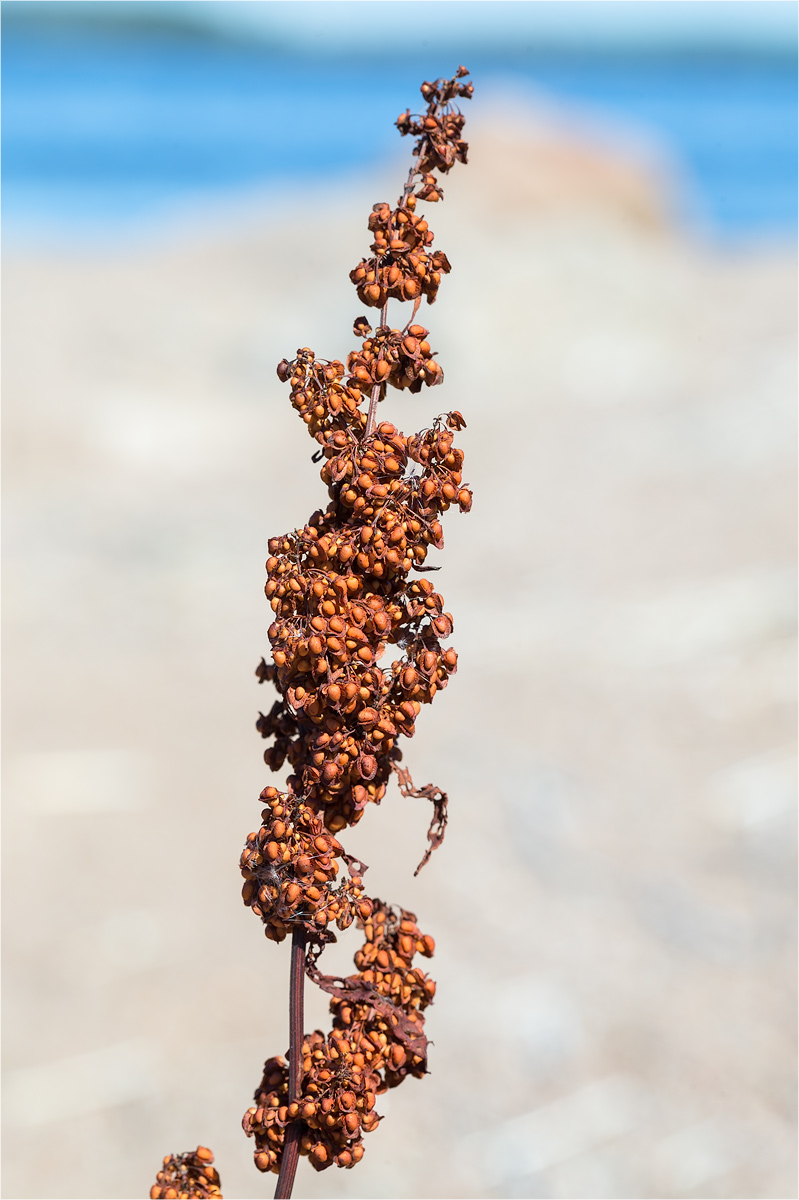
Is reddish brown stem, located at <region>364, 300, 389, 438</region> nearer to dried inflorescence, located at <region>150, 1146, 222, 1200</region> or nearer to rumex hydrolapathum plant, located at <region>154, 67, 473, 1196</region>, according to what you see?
rumex hydrolapathum plant, located at <region>154, 67, 473, 1196</region>

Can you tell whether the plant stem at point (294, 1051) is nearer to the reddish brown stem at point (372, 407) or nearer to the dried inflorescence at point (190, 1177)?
the dried inflorescence at point (190, 1177)

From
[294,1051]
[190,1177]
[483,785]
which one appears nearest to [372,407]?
[294,1051]

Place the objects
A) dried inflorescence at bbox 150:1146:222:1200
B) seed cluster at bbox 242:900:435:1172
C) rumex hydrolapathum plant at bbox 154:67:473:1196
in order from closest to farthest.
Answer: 1. rumex hydrolapathum plant at bbox 154:67:473:1196
2. seed cluster at bbox 242:900:435:1172
3. dried inflorescence at bbox 150:1146:222:1200

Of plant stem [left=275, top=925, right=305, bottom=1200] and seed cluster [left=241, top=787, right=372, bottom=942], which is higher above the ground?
seed cluster [left=241, top=787, right=372, bottom=942]

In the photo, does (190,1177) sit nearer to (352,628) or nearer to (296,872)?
(296,872)

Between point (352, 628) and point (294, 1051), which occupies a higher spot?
point (352, 628)

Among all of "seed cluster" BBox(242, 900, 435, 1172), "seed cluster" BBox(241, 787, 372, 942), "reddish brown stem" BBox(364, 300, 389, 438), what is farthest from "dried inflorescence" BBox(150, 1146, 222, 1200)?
"reddish brown stem" BBox(364, 300, 389, 438)
